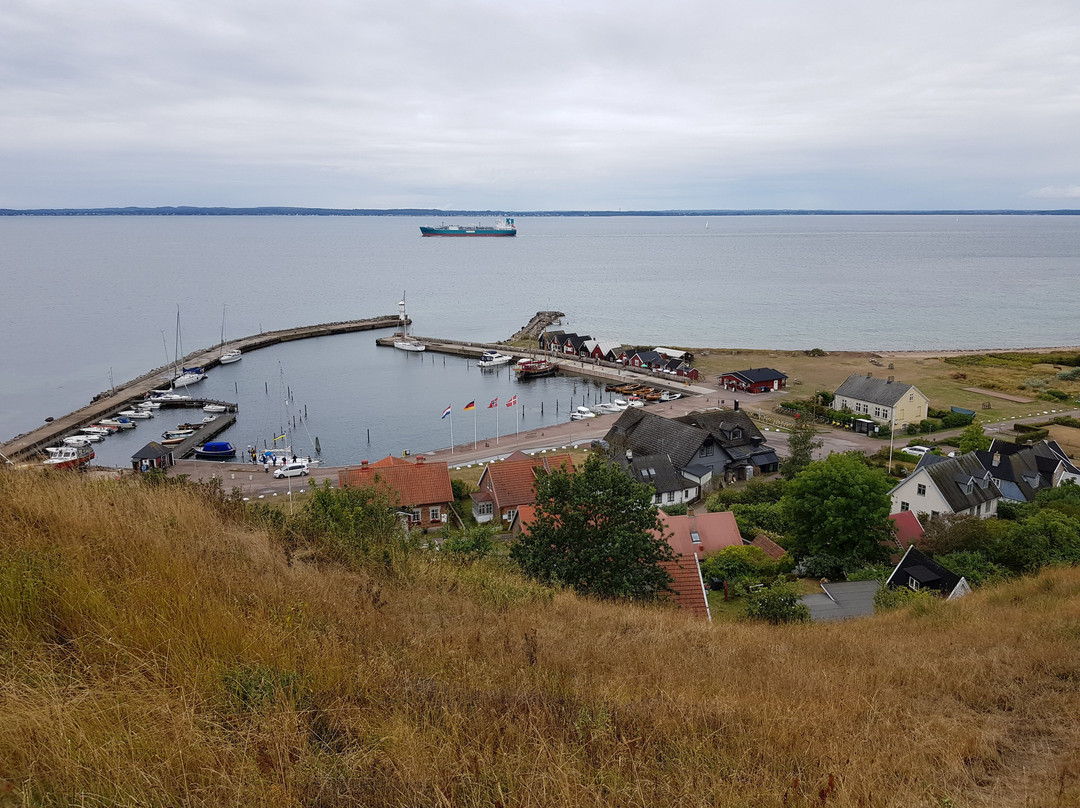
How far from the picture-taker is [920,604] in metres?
13.5

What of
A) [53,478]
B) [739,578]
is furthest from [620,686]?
[739,578]

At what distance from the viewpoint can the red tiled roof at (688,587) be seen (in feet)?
60.2

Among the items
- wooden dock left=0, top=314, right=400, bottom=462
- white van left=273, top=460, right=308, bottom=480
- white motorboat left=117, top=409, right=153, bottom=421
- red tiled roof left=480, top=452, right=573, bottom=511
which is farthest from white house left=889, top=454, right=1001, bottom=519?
white motorboat left=117, top=409, right=153, bottom=421

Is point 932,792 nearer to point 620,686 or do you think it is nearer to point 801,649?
point 620,686

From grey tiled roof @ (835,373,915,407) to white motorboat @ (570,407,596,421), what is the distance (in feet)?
65.8

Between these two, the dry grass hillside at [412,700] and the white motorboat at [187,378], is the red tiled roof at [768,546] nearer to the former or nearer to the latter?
the dry grass hillside at [412,700]

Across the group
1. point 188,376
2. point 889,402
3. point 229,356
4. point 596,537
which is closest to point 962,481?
point 889,402

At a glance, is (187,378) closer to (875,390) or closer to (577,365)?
(577,365)

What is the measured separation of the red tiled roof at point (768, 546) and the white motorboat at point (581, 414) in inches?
1165

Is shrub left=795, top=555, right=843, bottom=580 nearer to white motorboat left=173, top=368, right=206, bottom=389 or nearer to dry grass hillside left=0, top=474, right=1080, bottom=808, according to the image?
dry grass hillside left=0, top=474, right=1080, bottom=808

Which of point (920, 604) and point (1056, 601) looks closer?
point (1056, 601)

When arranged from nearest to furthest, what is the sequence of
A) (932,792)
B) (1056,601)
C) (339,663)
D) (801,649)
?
(932,792) → (339,663) → (801,649) → (1056,601)

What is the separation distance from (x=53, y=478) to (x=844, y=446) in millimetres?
47093

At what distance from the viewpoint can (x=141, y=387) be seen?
2603 inches
